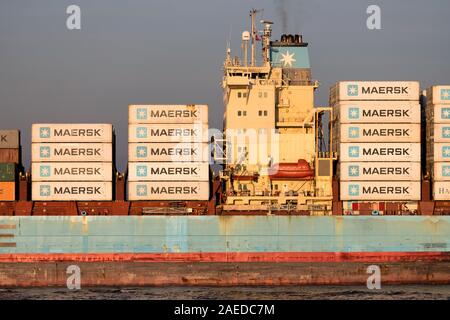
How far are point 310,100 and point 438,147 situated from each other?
31.8 feet

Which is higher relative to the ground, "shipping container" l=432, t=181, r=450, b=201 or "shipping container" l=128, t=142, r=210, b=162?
"shipping container" l=128, t=142, r=210, b=162

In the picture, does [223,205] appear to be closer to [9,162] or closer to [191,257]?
[191,257]

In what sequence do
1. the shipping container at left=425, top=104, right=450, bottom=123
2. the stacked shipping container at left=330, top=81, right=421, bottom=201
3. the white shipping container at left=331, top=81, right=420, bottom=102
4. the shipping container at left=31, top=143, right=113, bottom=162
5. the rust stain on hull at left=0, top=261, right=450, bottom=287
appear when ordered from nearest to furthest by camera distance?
the rust stain on hull at left=0, top=261, right=450, bottom=287
the shipping container at left=31, top=143, right=113, bottom=162
the stacked shipping container at left=330, top=81, right=421, bottom=201
the shipping container at left=425, top=104, right=450, bottom=123
the white shipping container at left=331, top=81, right=420, bottom=102

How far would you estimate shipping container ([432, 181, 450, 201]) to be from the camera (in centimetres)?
5862

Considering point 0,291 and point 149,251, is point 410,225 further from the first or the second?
point 0,291

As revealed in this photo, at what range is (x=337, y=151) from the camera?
197 feet

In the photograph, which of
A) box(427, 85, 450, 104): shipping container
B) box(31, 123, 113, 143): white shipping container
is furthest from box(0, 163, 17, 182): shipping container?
box(427, 85, 450, 104): shipping container

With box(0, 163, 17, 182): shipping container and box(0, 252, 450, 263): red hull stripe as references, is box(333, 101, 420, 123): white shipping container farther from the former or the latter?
box(0, 163, 17, 182): shipping container

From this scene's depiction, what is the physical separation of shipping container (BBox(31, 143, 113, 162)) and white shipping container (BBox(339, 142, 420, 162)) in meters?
16.7

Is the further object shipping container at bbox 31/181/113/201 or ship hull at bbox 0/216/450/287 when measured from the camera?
shipping container at bbox 31/181/113/201

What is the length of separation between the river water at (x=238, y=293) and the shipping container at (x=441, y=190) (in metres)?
6.04

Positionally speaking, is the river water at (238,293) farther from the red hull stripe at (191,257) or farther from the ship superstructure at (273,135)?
the ship superstructure at (273,135)

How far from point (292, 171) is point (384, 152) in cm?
637
